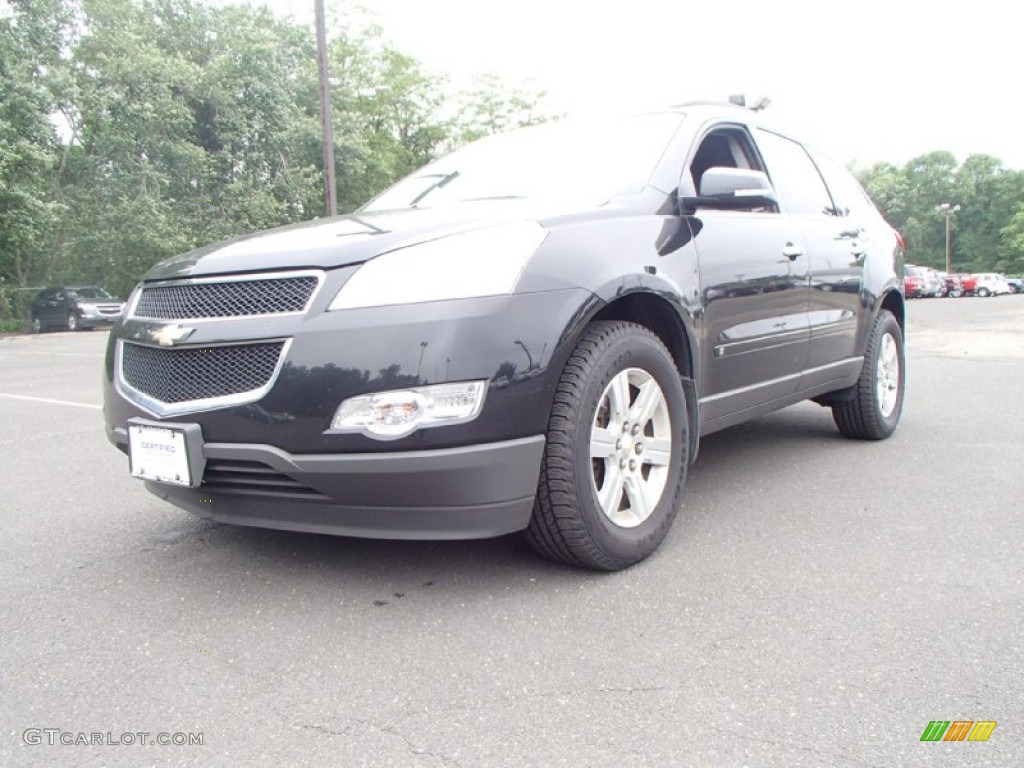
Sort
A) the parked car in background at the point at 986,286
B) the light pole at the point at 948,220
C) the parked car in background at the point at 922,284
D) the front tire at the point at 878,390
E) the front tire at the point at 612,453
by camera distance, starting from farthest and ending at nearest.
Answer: the light pole at the point at 948,220
the parked car in background at the point at 986,286
the parked car in background at the point at 922,284
the front tire at the point at 878,390
the front tire at the point at 612,453

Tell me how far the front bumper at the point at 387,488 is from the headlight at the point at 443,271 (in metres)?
0.43

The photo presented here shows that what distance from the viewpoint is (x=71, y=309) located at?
22.9 m

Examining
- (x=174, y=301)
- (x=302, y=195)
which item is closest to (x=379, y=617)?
(x=174, y=301)

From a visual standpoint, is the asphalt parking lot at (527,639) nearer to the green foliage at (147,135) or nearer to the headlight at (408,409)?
the headlight at (408,409)

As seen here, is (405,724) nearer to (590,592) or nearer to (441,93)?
(590,592)

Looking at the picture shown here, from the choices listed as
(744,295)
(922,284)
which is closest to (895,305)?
(744,295)

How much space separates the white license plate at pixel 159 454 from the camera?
2.44 m

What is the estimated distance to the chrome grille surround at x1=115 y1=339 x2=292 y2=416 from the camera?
235 centimetres

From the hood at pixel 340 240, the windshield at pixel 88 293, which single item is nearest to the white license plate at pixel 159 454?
the hood at pixel 340 240

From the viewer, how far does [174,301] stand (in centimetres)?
268

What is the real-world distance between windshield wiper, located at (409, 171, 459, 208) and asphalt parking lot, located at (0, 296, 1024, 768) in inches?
60.5

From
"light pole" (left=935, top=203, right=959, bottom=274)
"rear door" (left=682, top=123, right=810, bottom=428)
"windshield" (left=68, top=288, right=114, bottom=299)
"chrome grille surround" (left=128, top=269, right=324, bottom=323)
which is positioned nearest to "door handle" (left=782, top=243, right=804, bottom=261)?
"rear door" (left=682, top=123, right=810, bottom=428)

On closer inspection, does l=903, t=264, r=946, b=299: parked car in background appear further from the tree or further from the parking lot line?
the parking lot line

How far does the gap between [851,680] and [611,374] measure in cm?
109
